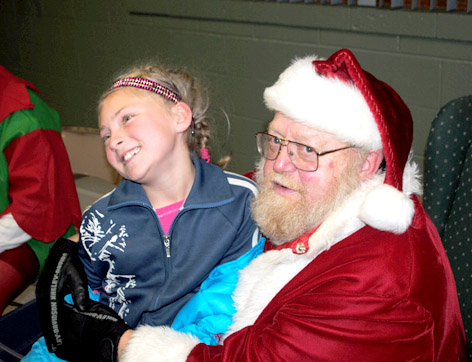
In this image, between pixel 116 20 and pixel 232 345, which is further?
pixel 116 20

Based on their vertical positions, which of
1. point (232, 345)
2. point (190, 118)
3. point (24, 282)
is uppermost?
point (190, 118)

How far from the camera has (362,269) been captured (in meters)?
1.26

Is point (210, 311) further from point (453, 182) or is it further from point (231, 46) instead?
point (231, 46)

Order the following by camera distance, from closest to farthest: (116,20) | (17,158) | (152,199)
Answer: (152,199) → (17,158) → (116,20)

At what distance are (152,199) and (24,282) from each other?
83 centimetres

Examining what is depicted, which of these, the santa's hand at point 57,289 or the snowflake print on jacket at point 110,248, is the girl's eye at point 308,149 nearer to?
the snowflake print on jacket at point 110,248

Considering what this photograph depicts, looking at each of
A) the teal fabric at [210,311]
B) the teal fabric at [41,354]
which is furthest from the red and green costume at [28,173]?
the teal fabric at [210,311]

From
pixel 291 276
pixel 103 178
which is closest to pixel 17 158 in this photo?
pixel 103 178

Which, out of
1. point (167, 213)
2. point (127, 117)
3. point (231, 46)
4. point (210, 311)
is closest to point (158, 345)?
point (210, 311)

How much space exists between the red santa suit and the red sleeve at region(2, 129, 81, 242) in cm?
99

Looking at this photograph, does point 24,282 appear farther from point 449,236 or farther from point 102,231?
point 449,236

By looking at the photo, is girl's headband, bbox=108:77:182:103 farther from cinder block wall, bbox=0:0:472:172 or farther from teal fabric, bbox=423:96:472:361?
teal fabric, bbox=423:96:472:361

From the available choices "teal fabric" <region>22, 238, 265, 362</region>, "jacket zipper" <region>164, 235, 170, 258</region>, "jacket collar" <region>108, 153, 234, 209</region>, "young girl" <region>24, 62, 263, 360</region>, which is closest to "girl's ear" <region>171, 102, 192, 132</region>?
"young girl" <region>24, 62, 263, 360</region>

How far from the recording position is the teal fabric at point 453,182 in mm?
1639
